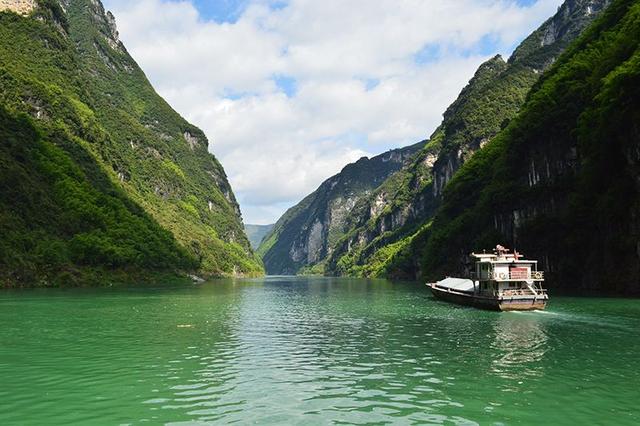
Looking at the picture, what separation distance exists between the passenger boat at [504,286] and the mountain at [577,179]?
77.4ft

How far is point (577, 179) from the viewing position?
111 m

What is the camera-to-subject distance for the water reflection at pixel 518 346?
100 ft

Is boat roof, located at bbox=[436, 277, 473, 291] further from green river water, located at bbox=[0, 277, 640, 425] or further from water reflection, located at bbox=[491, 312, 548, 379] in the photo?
A: green river water, located at bbox=[0, 277, 640, 425]

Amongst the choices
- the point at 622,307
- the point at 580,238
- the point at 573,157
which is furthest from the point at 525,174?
the point at 622,307

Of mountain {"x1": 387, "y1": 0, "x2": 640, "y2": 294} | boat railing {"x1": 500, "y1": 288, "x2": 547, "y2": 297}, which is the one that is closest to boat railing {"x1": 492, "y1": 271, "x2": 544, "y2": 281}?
boat railing {"x1": 500, "y1": 288, "x2": 547, "y2": 297}

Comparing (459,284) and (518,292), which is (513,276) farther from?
(459,284)

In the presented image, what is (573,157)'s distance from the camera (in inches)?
4769

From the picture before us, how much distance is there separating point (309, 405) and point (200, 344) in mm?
19143

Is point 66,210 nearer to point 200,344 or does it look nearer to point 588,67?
point 200,344

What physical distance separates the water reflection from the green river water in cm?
12

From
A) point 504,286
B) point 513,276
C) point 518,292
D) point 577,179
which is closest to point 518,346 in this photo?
point 518,292

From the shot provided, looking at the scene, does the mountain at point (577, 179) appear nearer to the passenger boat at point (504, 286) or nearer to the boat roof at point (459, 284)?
the passenger boat at point (504, 286)

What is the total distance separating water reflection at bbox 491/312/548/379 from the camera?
3051 centimetres

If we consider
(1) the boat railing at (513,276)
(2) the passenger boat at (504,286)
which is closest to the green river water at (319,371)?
(2) the passenger boat at (504,286)
